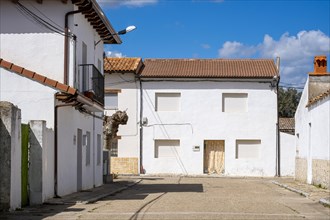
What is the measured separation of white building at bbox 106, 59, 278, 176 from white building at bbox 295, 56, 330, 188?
300 inches

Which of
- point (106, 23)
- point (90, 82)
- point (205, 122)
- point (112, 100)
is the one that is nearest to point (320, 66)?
point (106, 23)

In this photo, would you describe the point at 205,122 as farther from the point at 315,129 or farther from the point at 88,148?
the point at 88,148

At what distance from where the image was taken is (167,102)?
39781 millimetres

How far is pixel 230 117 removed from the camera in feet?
129

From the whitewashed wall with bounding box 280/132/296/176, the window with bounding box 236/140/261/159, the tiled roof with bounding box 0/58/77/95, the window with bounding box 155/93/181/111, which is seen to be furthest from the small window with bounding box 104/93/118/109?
the tiled roof with bounding box 0/58/77/95

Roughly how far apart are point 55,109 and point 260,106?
23.4 metres

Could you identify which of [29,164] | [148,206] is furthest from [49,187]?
[148,206]

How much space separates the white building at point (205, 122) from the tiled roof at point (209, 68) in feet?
0.30

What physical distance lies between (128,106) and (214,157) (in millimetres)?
6282

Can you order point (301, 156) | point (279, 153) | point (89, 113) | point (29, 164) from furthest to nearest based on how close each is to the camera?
point (279, 153), point (301, 156), point (89, 113), point (29, 164)

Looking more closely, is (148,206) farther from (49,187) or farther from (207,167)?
(207,167)

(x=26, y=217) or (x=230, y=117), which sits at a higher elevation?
(x=230, y=117)

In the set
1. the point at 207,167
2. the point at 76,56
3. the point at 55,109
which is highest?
the point at 76,56

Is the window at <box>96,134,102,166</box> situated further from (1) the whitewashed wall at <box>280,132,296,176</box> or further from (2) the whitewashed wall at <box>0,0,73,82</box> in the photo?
(1) the whitewashed wall at <box>280,132,296,176</box>
